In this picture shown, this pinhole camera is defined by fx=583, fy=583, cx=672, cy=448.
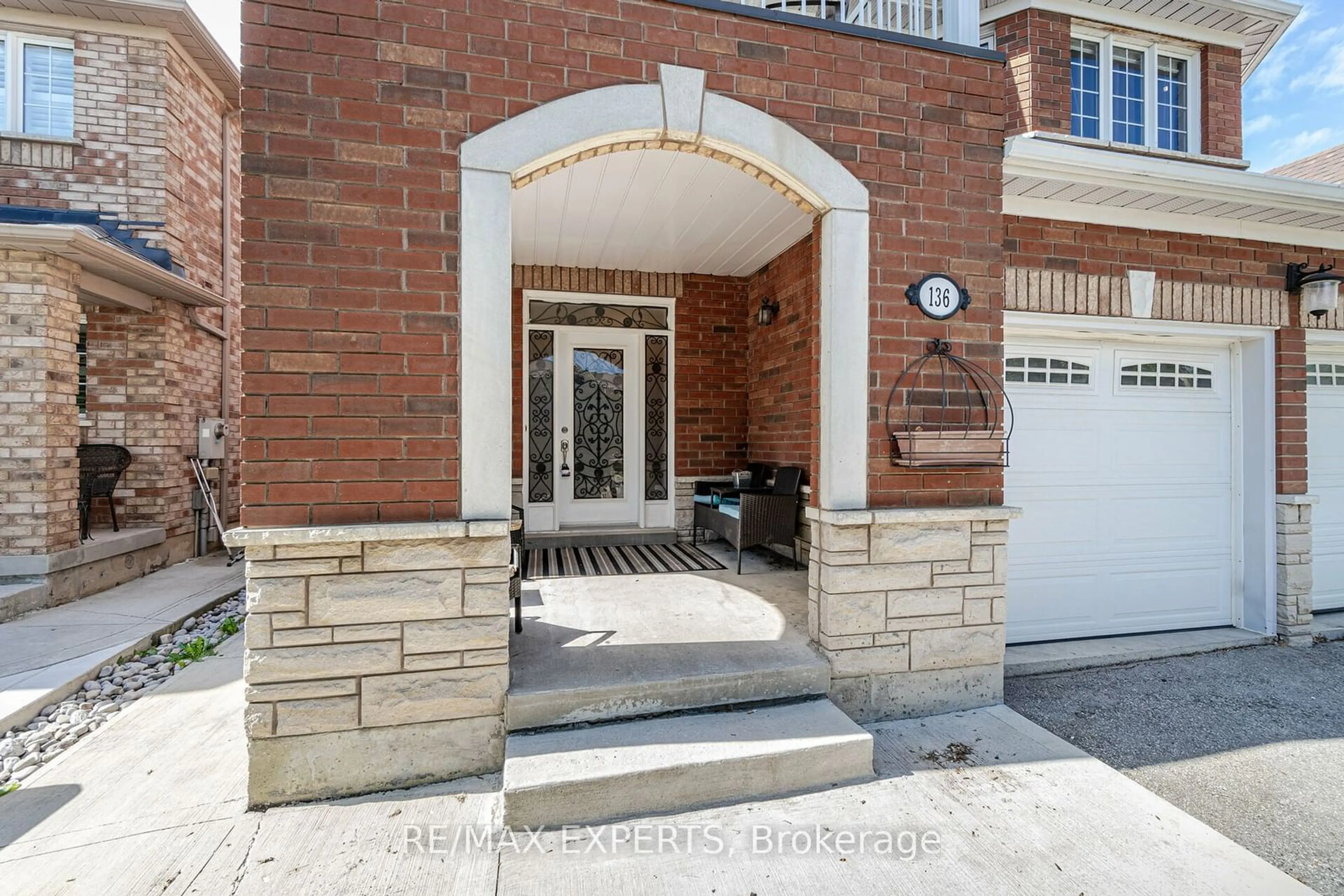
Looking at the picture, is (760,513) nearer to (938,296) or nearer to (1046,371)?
(938,296)

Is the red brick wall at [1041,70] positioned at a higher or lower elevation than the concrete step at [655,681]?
higher

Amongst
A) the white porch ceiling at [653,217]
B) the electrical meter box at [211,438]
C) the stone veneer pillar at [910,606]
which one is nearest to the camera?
the stone veneer pillar at [910,606]

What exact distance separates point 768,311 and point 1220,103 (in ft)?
15.1

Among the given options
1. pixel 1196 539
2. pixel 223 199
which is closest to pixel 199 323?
pixel 223 199

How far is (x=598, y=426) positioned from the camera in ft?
18.5

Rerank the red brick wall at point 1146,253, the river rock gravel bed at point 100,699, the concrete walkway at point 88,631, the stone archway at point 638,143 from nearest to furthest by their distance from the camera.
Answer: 1. the stone archway at point 638,143
2. the river rock gravel bed at point 100,699
3. the concrete walkway at point 88,631
4. the red brick wall at point 1146,253

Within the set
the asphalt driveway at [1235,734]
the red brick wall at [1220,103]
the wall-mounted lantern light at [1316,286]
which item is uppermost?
the red brick wall at [1220,103]

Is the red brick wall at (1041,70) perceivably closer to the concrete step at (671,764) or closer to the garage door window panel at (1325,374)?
the garage door window panel at (1325,374)

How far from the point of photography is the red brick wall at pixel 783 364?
4629 millimetres

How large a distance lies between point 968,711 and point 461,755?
241 cm

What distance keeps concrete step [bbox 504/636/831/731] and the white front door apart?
2.82m

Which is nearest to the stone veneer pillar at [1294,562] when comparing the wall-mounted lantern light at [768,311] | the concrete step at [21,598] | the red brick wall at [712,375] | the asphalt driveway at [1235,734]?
the asphalt driveway at [1235,734]

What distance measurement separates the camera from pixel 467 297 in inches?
93.3

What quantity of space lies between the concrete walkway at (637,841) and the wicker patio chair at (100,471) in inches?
151
